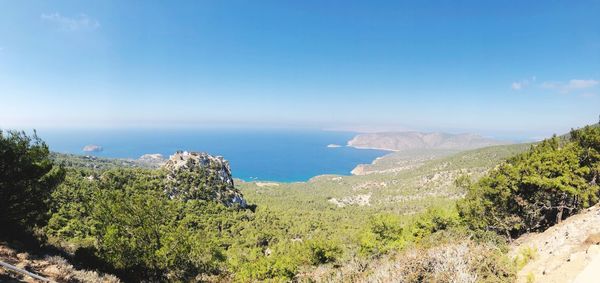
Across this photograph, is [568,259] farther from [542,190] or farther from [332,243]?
[332,243]

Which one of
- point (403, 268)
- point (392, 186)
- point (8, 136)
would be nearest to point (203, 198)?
point (8, 136)

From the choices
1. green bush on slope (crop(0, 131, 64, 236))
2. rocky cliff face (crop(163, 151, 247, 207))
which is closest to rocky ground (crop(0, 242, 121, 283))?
green bush on slope (crop(0, 131, 64, 236))

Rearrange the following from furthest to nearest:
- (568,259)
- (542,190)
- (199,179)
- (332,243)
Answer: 1. (199,179)
2. (332,243)
3. (542,190)
4. (568,259)

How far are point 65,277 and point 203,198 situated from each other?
64.6 metres

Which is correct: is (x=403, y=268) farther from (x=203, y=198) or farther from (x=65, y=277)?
(x=203, y=198)

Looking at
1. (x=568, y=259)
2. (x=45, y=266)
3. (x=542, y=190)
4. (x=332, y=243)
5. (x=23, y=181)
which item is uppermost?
(x=23, y=181)

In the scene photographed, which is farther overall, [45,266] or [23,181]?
[23,181]

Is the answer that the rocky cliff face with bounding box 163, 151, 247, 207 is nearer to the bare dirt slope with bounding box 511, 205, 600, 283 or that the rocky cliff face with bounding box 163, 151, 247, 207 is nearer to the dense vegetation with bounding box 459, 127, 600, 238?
the dense vegetation with bounding box 459, 127, 600, 238

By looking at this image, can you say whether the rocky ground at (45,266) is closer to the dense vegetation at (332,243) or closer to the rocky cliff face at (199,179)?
the dense vegetation at (332,243)

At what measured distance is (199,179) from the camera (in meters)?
80.2

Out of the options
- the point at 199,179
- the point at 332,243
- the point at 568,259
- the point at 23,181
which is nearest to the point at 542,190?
the point at 568,259

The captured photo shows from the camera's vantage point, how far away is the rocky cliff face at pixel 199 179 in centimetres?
7369

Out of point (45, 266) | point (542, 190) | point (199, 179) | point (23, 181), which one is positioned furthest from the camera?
point (199, 179)

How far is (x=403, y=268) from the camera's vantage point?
12.0 meters
